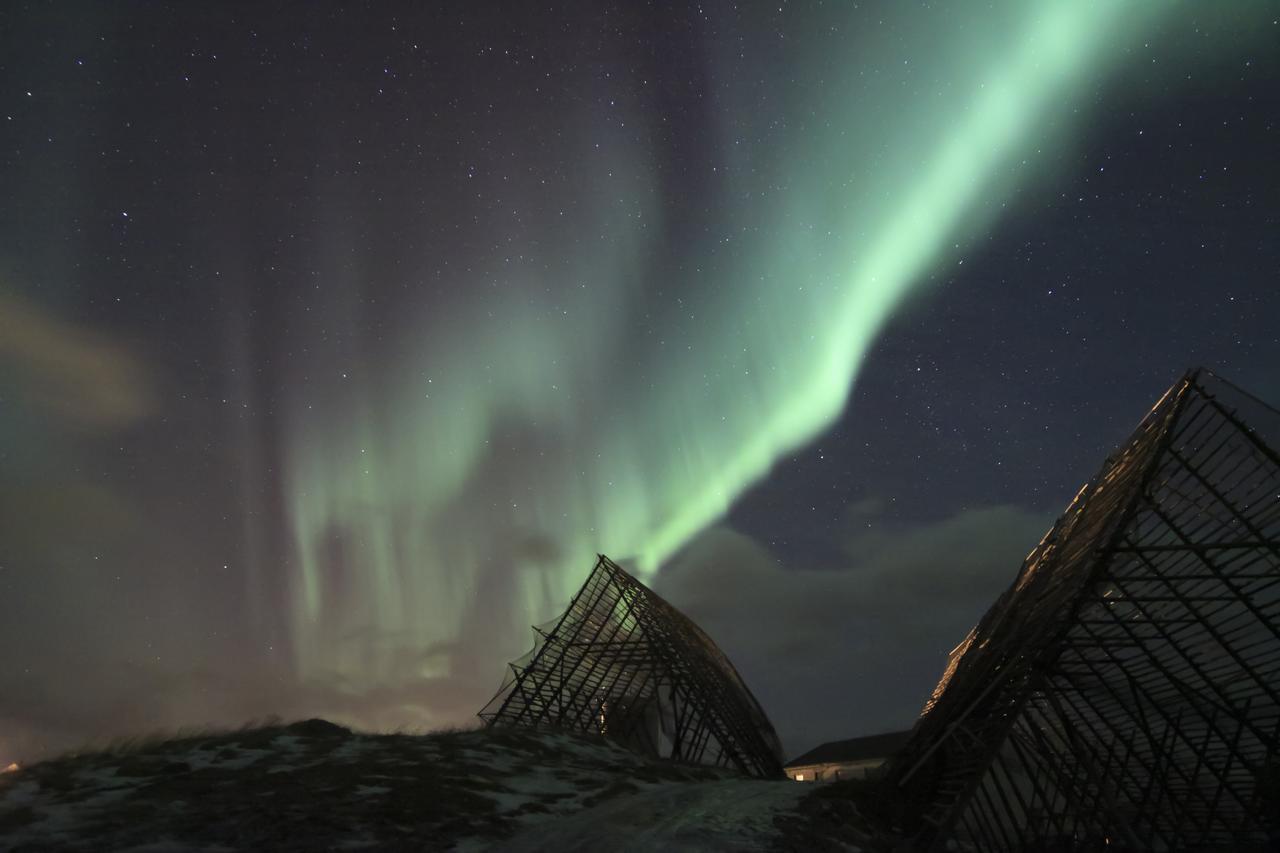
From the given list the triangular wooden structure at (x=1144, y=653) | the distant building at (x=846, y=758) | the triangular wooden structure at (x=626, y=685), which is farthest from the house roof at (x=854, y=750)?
the triangular wooden structure at (x=1144, y=653)

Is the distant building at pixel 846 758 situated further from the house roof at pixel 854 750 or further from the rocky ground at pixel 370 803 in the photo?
the rocky ground at pixel 370 803

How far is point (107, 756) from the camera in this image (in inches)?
779

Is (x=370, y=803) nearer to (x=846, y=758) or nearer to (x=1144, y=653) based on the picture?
(x=1144, y=653)

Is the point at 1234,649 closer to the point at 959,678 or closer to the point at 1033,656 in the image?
the point at 1033,656

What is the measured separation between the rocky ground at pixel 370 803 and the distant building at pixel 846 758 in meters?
41.6

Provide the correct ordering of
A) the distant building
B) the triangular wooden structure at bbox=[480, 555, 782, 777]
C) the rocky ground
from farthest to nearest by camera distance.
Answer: the distant building, the triangular wooden structure at bbox=[480, 555, 782, 777], the rocky ground

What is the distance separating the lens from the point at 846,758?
64125mm

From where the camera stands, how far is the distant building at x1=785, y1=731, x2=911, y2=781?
2366 inches

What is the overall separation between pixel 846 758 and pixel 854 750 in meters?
3.13

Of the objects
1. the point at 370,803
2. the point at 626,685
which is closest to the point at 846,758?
the point at 626,685

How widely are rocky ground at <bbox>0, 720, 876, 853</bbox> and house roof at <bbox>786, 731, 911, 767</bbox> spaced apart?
A: 4468cm

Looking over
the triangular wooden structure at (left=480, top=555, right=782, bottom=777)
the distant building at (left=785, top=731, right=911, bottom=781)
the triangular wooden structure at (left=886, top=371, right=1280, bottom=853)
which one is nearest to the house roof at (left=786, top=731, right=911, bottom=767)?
the distant building at (left=785, top=731, right=911, bottom=781)

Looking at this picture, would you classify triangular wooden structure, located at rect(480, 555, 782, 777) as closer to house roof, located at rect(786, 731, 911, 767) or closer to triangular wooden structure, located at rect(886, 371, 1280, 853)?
triangular wooden structure, located at rect(886, 371, 1280, 853)

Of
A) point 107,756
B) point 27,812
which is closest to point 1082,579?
point 27,812
